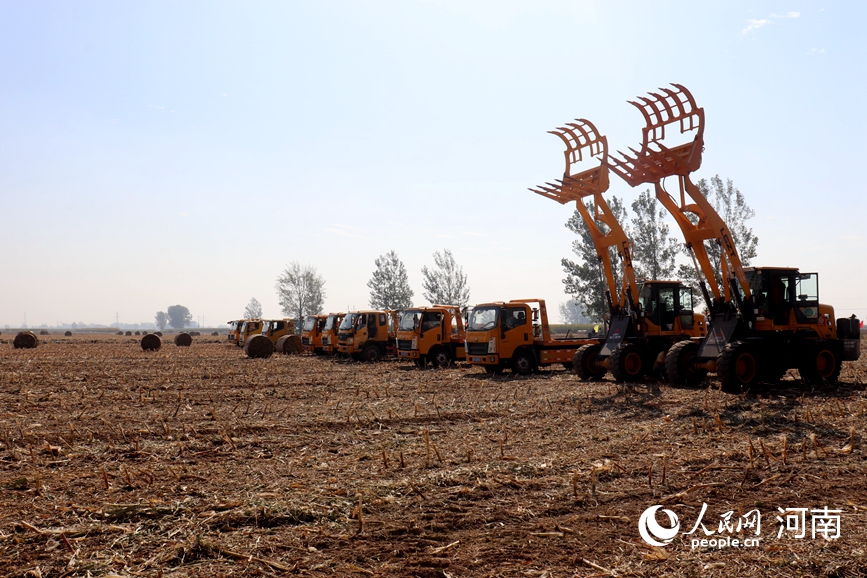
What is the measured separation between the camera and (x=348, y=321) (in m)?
28.1

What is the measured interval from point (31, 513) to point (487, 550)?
4164 mm

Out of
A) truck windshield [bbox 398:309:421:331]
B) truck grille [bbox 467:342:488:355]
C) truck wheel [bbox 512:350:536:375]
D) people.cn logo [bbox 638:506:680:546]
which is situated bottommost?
people.cn logo [bbox 638:506:680:546]

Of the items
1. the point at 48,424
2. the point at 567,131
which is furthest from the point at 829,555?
the point at 567,131

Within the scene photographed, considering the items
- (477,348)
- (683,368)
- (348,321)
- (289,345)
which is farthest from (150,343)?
(683,368)

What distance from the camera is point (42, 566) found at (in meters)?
4.96

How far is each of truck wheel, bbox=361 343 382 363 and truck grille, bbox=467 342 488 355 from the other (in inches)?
308

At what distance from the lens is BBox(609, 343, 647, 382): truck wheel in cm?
1659

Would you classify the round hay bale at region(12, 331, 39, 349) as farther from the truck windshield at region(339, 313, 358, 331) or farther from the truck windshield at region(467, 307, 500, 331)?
the truck windshield at region(467, 307, 500, 331)

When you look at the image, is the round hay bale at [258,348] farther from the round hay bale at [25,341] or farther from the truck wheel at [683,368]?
the truck wheel at [683,368]

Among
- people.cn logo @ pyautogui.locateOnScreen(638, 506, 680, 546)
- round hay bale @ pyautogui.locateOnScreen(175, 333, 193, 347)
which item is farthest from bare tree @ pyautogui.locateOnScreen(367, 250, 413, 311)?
people.cn logo @ pyautogui.locateOnScreen(638, 506, 680, 546)

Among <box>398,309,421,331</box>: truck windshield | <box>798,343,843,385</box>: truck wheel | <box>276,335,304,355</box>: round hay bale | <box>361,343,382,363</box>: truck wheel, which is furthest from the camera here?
<box>276,335,304,355</box>: round hay bale

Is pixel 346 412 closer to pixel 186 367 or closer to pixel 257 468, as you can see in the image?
pixel 257 468

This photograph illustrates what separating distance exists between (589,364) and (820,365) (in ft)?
17.4

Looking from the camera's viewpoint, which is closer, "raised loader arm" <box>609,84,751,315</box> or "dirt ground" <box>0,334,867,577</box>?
"dirt ground" <box>0,334,867,577</box>
